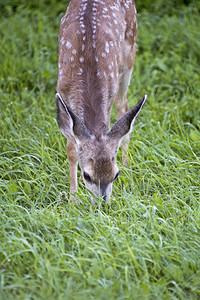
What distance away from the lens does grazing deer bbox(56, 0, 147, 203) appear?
460 centimetres

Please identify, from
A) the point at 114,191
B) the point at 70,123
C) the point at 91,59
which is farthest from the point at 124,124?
the point at 91,59

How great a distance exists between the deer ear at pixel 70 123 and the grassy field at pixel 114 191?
561mm

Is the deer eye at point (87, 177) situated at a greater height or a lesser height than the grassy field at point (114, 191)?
greater

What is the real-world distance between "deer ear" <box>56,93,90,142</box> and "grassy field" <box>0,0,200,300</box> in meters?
0.56

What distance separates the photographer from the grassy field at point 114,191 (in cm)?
374

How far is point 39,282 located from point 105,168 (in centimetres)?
126

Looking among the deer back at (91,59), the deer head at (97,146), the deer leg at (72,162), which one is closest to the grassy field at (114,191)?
the deer leg at (72,162)

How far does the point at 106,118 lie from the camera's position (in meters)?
5.04

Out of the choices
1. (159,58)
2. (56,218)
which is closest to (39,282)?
(56,218)

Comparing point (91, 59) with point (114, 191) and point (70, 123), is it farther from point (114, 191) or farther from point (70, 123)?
point (114, 191)

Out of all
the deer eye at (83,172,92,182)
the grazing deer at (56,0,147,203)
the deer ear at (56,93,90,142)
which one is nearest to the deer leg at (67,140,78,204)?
the grazing deer at (56,0,147,203)

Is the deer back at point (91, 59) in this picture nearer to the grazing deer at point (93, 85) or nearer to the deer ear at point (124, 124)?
the grazing deer at point (93, 85)

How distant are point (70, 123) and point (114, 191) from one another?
946mm

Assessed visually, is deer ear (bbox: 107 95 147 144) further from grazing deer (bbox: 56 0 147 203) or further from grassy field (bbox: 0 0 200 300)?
grassy field (bbox: 0 0 200 300)
